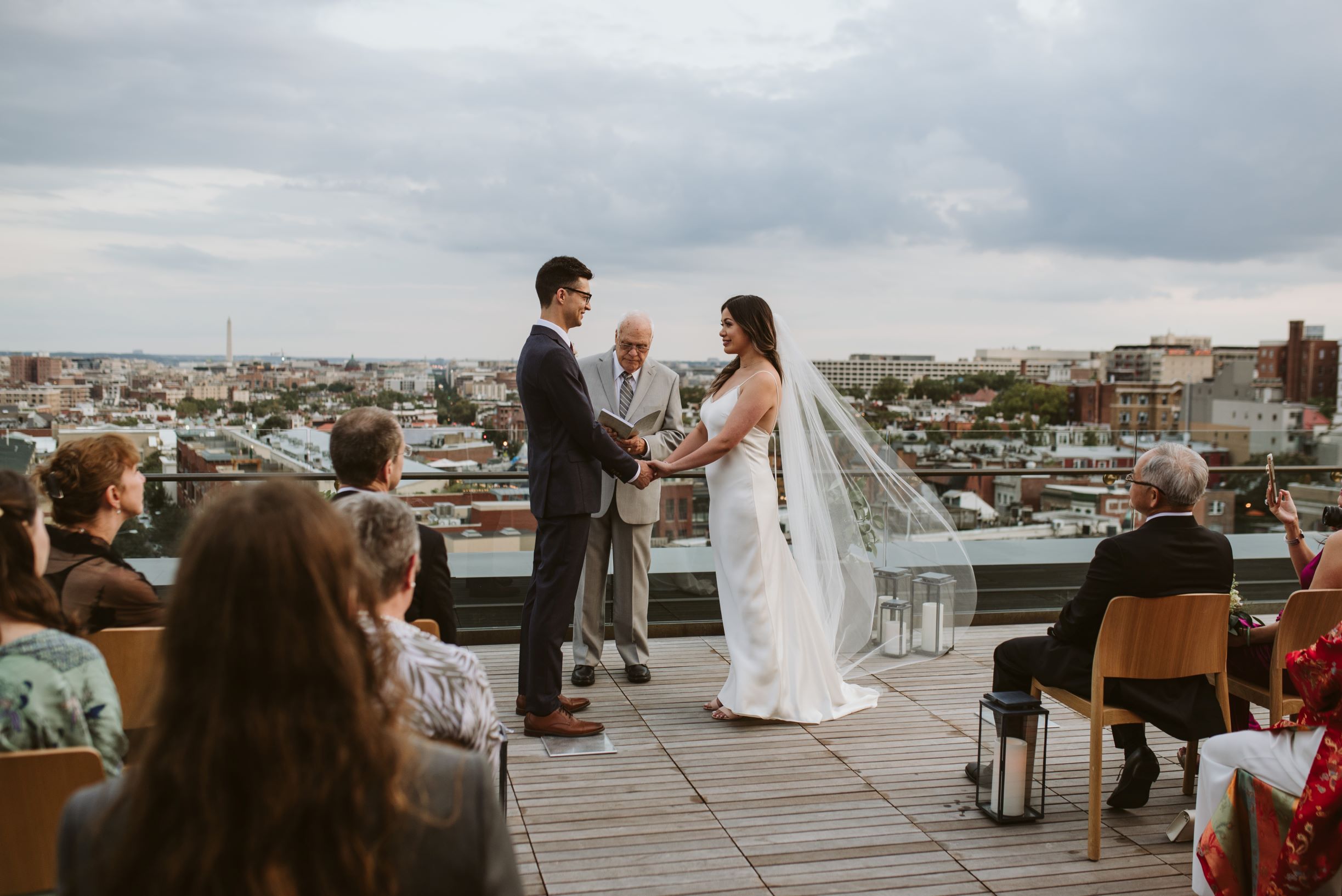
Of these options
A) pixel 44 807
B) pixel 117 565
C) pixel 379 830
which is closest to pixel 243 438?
pixel 117 565

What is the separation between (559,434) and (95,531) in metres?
1.67

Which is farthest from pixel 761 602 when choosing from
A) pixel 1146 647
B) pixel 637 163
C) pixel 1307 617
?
pixel 637 163

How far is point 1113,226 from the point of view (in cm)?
3903

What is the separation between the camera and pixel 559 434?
12.5ft

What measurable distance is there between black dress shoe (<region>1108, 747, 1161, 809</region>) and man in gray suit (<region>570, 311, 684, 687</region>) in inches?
87.2

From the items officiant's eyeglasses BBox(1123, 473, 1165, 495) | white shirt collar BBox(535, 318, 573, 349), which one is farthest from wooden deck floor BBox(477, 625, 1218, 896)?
white shirt collar BBox(535, 318, 573, 349)

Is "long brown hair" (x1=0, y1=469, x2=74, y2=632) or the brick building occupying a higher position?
the brick building

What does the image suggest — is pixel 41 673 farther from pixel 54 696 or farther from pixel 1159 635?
pixel 1159 635

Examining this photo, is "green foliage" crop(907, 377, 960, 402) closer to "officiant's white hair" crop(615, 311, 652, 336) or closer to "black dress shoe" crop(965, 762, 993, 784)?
"officiant's white hair" crop(615, 311, 652, 336)

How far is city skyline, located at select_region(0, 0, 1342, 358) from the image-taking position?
10891 mm

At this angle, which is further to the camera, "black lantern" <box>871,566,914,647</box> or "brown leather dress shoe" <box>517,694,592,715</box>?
"black lantern" <box>871,566,914,647</box>

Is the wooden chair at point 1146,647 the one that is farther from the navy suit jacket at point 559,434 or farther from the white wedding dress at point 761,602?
the navy suit jacket at point 559,434

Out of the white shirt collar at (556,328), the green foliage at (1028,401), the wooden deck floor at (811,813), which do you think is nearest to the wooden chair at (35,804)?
the wooden deck floor at (811,813)

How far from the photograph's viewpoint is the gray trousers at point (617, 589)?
4664 millimetres
